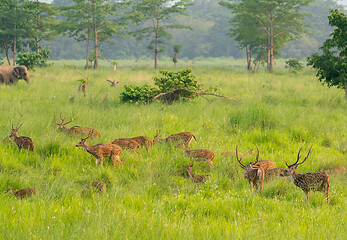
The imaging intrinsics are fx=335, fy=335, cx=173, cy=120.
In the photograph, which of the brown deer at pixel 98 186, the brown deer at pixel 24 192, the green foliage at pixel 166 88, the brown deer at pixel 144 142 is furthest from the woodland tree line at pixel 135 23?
the brown deer at pixel 24 192

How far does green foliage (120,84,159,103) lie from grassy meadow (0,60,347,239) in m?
1.08

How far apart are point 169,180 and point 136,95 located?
7.15m

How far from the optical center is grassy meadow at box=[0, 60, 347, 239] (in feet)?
11.8

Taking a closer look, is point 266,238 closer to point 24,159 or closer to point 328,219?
point 328,219

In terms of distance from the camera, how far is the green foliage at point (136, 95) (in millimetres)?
12234

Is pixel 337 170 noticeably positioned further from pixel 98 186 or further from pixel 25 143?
pixel 25 143

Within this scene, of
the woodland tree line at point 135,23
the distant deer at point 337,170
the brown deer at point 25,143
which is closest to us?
the distant deer at point 337,170

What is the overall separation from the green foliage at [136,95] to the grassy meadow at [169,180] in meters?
1.08

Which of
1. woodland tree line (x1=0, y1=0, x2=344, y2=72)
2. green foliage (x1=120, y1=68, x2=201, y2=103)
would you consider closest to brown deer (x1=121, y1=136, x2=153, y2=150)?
green foliage (x1=120, y1=68, x2=201, y2=103)

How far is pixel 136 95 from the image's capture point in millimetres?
12320

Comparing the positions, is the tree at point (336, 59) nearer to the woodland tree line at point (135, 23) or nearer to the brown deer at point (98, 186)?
the brown deer at point (98, 186)

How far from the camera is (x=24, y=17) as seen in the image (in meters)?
33.2

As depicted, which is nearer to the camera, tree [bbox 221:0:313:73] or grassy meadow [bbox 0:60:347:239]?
grassy meadow [bbox 0:60:347:239]

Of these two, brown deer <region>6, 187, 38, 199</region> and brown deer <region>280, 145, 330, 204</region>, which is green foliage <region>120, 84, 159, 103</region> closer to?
brown deer <region>6, 187, 38, 199</region>
